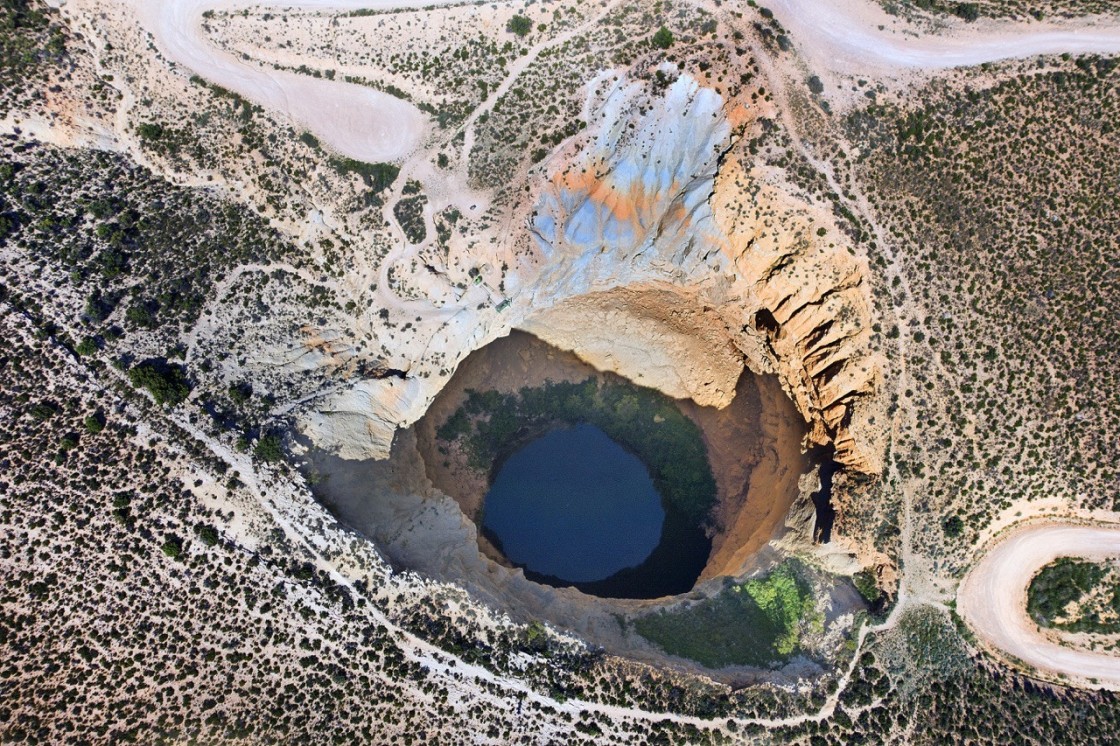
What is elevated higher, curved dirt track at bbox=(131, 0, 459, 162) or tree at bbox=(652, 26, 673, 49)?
tree at bbox=(652, 26, 673, 49)

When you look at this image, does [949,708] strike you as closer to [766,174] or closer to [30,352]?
[766,174]

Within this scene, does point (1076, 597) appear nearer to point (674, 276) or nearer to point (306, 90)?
point (674, 276)

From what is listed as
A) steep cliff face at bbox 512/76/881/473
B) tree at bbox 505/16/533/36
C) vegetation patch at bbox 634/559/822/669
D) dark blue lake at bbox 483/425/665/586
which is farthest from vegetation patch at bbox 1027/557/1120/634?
tree at bbox 505/16/533/36

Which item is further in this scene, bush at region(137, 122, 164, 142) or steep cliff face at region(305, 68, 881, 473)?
steep cliff face at region(305, 68, 881, 473)

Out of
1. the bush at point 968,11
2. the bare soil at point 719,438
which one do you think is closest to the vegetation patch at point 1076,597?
the bare soil at point 719,438

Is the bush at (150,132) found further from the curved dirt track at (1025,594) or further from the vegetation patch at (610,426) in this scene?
the curved dirt track at (1025,594)

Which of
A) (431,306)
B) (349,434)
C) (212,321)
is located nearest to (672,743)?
(349,434)

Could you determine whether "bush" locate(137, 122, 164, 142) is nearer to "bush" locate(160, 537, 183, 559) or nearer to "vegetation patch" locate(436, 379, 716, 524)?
"bush" locate(160, 537, 183, 559)
